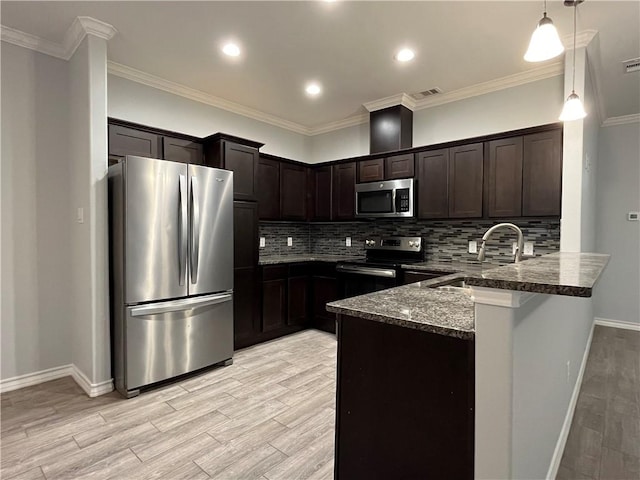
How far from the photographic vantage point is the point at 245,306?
12.2 feet

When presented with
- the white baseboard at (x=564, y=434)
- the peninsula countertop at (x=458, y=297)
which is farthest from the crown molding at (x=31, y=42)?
the white baseboard at (x=564, y=434)

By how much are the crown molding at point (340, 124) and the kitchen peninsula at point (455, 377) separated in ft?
11.7

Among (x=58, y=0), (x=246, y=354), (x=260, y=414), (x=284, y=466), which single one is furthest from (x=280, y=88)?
(x=284, y=466)

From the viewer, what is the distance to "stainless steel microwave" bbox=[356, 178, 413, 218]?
387 cm

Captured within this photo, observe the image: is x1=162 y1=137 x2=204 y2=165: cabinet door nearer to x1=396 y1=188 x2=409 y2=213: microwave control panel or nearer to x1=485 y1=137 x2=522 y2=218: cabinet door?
x1=396 y1=188 x2=409 y2=213: microwave control panel

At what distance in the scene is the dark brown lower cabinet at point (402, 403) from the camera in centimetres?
119

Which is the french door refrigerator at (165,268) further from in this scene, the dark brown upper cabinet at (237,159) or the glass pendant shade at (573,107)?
the glass pendant shade at (573,107)

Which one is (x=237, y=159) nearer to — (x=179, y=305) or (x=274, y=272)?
(x=274, y=272)

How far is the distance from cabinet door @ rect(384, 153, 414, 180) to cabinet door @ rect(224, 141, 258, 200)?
1.55 metres

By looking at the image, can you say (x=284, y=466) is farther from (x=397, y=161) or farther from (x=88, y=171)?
(x=397, y=161)

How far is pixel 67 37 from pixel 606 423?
16.1 ft

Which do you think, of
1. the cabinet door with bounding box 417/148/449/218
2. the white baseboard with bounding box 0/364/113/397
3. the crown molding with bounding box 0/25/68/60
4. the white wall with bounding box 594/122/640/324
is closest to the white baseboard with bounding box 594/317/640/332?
the white wall with bounding box 594/122/640/324

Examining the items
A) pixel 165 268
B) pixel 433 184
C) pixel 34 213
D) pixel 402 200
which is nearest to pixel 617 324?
pixel 433 184

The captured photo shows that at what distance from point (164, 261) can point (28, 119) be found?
165 centimetres
